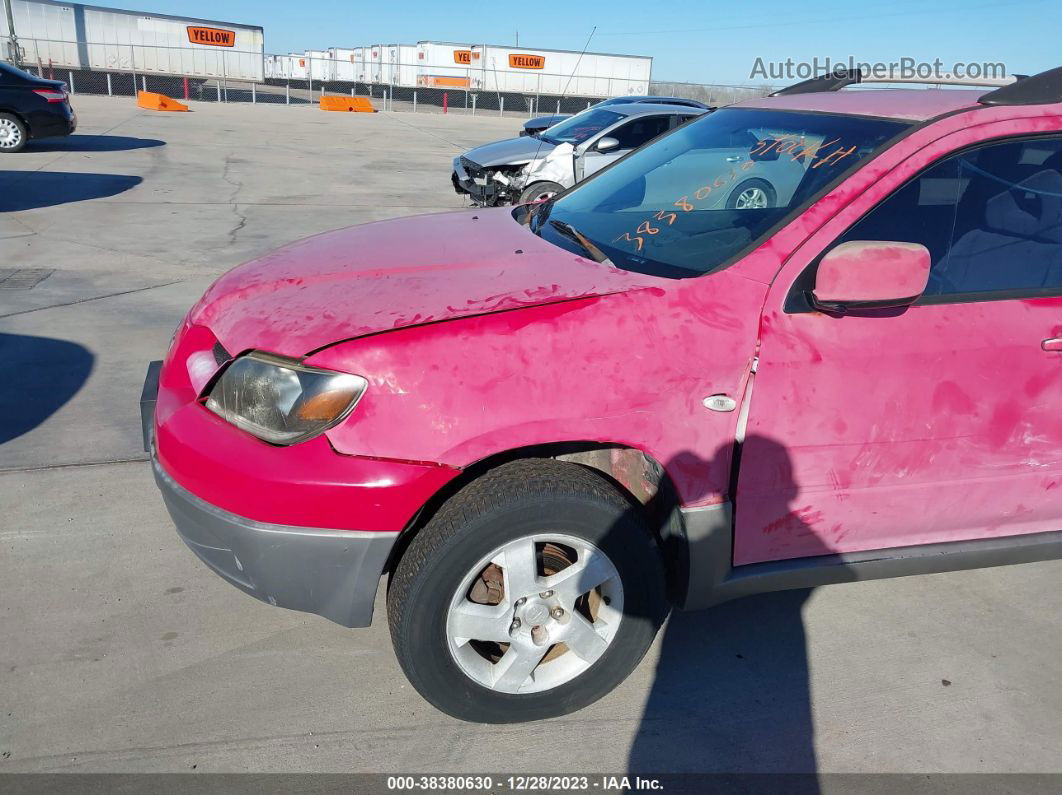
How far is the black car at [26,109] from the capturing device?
535 inches

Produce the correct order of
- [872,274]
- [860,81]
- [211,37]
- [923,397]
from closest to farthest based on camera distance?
[872,274] → [923,397] → [860,81] → [211,37]

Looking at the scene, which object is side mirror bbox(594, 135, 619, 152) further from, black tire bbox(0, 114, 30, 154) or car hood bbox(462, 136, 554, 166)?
black tire bbox(0, 114, 30, 154)

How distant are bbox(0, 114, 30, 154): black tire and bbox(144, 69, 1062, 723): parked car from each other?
13.7m

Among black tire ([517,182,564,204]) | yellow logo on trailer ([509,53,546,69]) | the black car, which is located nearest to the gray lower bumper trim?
black tire ([517,182,564,204])

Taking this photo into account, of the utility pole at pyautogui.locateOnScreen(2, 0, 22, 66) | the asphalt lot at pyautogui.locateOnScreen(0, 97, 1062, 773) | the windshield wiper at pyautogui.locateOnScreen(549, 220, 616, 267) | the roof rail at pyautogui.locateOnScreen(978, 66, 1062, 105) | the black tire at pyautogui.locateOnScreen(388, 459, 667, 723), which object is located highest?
the utility pole at pyautogui.locateOnScreen(2, 0, 22, 66)

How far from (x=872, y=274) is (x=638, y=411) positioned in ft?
2.53

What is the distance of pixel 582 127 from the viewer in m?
11.3

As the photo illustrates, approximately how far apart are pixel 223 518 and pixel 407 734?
86 cm

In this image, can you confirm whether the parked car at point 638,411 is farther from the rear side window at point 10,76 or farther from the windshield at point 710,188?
the rear side window at point 10,76

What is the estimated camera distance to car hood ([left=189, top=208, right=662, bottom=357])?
2.34 metres

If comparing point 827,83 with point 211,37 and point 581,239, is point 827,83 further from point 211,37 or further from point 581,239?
point 211,37

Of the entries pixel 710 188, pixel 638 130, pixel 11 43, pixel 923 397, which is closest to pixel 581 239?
pixel 710 188

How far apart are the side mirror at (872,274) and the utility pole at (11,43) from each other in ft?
114

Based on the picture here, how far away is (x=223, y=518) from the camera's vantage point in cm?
228
